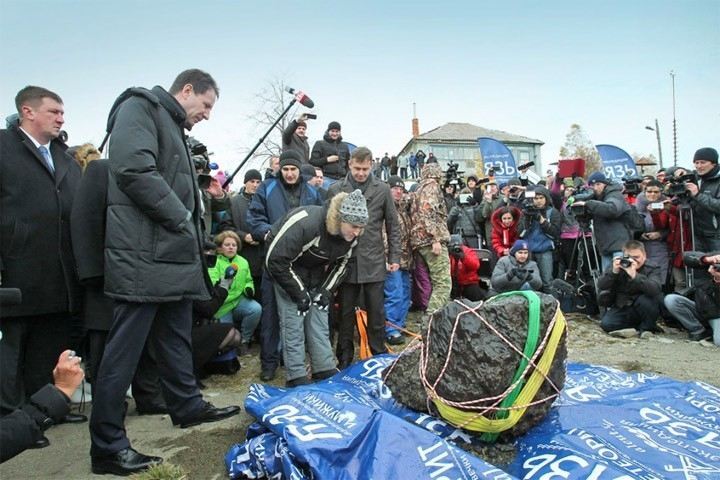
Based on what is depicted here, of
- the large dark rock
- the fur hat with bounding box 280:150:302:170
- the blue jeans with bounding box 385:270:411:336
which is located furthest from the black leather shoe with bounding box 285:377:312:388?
the fur hat with bounding box 280:150:302:170

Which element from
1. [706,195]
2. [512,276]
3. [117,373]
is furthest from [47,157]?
[706,195]

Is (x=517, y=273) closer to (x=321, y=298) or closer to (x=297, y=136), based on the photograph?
(x=321, y=298)

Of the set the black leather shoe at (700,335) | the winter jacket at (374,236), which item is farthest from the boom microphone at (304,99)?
the black leather shoe at (700,335)

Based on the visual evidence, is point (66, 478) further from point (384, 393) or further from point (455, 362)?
point (455, 362)

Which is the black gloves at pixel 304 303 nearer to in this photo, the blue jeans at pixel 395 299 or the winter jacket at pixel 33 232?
the winter jacket at pixel 33 232

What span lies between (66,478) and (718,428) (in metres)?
3.22

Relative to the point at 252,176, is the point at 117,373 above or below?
below

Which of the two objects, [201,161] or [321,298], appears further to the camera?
[201,161]

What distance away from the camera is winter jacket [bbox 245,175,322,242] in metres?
4.73

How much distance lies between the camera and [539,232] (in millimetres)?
6617

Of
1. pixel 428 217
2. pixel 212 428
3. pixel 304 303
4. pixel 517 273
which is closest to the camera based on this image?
pixel 212 428

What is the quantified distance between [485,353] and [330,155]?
16.3ft

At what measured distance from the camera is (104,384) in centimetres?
252

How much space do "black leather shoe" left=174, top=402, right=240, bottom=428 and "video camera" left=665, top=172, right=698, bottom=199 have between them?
5.11 meters
